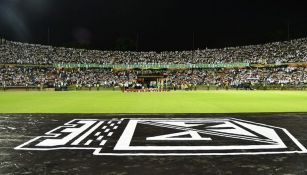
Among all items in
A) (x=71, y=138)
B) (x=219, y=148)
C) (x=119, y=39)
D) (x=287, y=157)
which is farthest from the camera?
(x=119, y=39)

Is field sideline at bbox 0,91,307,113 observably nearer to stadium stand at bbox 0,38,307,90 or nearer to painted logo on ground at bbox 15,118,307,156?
painted logo on ground at bbox 15,118,307,156

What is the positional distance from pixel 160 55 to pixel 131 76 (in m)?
16.7

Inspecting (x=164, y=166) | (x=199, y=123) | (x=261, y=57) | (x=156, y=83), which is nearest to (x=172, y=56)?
(x=261, y=57)

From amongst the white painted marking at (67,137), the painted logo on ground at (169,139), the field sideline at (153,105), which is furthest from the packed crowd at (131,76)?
the white painted marking at (67,137)

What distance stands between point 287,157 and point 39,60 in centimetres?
8714

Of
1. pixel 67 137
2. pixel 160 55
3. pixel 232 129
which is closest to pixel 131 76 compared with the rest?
pixel 160 55

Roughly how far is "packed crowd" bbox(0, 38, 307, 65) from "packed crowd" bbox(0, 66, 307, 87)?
7.66ft

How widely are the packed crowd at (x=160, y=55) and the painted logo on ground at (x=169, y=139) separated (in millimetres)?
69250

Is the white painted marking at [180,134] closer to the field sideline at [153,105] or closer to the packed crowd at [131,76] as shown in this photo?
the field sideline at [153,105]

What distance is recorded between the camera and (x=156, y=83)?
71.5 meters

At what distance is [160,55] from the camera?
104 m

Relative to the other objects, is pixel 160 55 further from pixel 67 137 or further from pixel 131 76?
pixel 67 137

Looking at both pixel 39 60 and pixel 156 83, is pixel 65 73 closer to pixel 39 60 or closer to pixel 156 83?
pixel 39 60

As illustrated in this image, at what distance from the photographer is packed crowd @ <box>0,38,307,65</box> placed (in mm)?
83312
